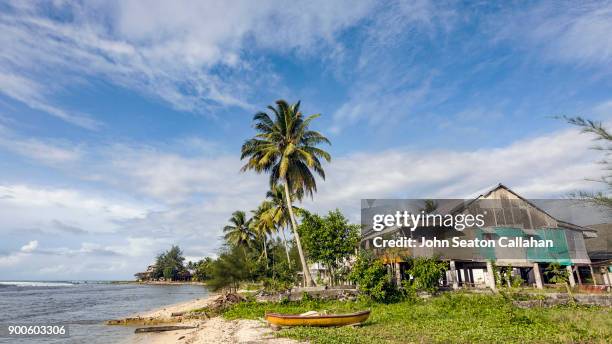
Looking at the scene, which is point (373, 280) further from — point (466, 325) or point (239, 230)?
point (239, 230)

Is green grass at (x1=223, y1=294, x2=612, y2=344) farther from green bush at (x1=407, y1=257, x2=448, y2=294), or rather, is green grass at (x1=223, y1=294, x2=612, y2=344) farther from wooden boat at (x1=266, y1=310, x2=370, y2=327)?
green bush at (x1=407, y1=257, x2=448, y2=294)

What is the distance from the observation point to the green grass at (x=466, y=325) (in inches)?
450

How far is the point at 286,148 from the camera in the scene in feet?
91.6

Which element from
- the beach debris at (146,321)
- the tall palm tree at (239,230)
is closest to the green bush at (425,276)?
the beach debris at (146,321)

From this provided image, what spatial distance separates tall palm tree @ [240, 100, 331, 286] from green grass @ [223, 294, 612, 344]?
1129cm

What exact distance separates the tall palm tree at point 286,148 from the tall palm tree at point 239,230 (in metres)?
27.5

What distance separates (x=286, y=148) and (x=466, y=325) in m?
18.1

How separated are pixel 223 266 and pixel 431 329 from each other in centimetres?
3115

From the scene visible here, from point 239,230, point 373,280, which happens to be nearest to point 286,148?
point 373,280

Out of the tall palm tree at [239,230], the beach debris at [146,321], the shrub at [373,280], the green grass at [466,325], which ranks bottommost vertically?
the beach debris at [146,321]

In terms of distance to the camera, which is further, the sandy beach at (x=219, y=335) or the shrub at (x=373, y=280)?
the shrub at (x=373, y=280)

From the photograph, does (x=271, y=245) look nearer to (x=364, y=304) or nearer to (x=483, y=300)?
(x=364, y=304)

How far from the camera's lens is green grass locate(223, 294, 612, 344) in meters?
11.4

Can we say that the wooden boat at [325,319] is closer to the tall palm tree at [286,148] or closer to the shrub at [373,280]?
the shrub at [373,280]
